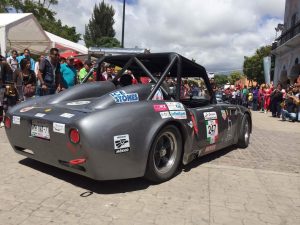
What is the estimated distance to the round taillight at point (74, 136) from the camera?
3334 mm

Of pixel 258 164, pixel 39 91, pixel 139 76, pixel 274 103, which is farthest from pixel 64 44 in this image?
pixel 258 164

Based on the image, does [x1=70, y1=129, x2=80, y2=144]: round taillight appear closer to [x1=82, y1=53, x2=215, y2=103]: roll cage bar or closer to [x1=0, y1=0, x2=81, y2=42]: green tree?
[x1=82, y1=53, x2=215, y2=103]: roll cage bar

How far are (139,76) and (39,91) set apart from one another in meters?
3.05

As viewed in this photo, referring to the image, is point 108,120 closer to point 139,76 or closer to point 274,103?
point 139,76

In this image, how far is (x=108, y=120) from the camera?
3430 mm

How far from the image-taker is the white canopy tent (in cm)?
1466

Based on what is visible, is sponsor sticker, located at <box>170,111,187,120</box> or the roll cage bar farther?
the roll cage bar

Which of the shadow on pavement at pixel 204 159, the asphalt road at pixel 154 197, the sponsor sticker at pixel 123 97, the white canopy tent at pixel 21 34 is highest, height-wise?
the white canopy tent at pixel 21 34

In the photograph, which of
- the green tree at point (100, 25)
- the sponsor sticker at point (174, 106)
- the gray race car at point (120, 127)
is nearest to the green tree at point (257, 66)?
the green tree at point (100, 25)

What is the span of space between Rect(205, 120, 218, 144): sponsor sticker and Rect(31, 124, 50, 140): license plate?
2.11 m

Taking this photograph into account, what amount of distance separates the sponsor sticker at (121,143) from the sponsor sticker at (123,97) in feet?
1.68

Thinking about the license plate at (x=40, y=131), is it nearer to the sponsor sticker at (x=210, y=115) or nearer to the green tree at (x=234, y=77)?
the sponsor sticker at (x=210, y=115)

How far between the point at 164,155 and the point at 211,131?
1010 millimetres

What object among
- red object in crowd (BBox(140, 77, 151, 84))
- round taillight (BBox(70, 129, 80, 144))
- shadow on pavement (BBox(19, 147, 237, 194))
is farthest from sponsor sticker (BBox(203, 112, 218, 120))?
round taillight (BBox(70, 129, 80, 144))
